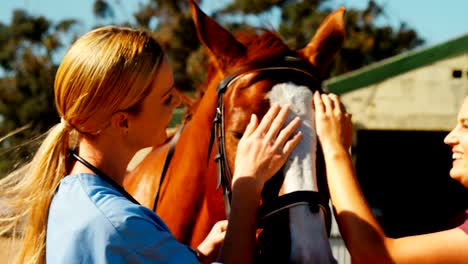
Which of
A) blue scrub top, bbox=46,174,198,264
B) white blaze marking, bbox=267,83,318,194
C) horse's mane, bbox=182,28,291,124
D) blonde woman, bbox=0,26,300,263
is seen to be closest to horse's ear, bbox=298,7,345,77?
horse's mane, bbox=182,28,291,124

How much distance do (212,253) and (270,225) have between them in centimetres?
25

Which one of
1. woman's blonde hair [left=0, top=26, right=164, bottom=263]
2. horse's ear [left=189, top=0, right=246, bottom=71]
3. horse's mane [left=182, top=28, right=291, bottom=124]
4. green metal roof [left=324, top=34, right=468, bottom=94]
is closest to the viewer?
woman's blonde hair [left=0, top=26, right=164, bottom=263]

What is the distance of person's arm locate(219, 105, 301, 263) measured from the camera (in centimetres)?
218

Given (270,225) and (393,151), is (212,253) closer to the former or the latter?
(270,225)

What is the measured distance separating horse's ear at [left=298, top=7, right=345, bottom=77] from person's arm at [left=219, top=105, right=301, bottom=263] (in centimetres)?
92

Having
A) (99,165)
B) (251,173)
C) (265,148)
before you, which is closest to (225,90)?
(265,148)

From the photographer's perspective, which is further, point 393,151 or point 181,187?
point 393,151

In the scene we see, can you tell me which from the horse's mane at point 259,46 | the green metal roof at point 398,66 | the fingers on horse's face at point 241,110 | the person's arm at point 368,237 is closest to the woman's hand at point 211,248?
the person's arm at point 368,237

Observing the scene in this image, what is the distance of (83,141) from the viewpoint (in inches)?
81.6

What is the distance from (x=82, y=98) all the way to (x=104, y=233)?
403 millimetres

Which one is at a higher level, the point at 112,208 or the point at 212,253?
the point at 112,208

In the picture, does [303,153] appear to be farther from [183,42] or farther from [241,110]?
[183,42]

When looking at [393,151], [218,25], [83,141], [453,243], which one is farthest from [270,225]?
[393,151]

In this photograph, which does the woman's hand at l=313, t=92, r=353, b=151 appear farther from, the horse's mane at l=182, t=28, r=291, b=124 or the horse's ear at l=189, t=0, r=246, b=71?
the horse's ear at l=189, t=0, r=246, b=71
